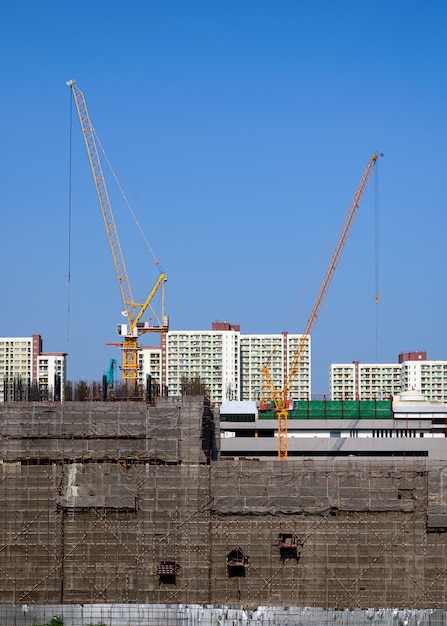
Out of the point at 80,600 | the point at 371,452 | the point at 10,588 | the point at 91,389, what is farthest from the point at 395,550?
the point at 371,452

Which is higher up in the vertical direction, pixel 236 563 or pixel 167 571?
pixel 236 563

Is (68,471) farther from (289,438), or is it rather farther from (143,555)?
(289,438)

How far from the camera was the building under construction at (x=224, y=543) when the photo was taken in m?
51.2

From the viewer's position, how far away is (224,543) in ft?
170

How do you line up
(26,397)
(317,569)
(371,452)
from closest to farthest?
(317,569) → (26,397) → (371,452)

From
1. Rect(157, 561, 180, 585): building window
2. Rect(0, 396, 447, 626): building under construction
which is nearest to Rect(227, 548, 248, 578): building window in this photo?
Rect(0, 396, 447, 626): building under construction

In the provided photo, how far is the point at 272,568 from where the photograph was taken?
5159 centimetres

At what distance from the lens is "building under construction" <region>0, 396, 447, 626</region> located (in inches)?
2018

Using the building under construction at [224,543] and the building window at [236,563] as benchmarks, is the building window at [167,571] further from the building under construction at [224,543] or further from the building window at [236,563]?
the building window at [236,563]

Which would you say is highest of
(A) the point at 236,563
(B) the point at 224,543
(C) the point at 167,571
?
(B) the point at 224,543

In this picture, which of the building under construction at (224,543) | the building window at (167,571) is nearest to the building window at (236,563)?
the building under construction at (224,543)

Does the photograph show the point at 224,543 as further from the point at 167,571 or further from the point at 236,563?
the point at 167,571

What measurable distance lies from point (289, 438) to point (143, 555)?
47.2 metres

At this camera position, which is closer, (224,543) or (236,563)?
(236,563)
